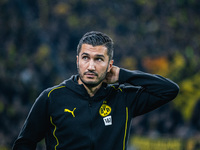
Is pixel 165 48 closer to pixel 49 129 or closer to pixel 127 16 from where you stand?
Answer: pixel 127 16

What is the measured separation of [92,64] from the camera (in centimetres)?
173

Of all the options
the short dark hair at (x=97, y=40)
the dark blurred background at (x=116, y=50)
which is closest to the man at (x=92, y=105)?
the short dark hair at (x=97, y=40)

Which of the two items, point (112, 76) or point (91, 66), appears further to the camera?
point (112, 76)

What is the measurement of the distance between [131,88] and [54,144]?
65cm

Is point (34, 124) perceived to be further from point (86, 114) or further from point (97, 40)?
point (97, 40)

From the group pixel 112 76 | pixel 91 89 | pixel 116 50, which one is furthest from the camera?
pixel 116 50

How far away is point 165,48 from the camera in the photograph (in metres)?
10.3

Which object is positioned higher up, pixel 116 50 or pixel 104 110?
pixel 116 50

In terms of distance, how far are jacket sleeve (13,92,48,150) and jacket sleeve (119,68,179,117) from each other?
0.56m

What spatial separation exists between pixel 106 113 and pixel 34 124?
460 millimetres

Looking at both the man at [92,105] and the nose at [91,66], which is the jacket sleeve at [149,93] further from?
the nose at [91,66]

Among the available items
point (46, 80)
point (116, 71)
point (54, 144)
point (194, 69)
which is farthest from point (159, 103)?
point (46, 80)

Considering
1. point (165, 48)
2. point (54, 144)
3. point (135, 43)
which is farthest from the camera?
point (135, 43)

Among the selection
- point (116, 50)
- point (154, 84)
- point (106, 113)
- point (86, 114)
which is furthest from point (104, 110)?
point (116, 50)
